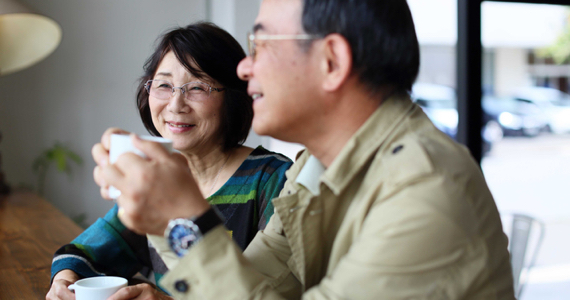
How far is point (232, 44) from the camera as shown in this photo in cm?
161

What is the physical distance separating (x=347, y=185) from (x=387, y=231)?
0.18 metres

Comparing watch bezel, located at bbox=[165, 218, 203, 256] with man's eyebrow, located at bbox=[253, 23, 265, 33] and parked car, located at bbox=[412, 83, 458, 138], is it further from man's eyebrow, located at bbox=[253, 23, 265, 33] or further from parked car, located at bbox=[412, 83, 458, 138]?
parked car, located at bbox=[412, 83, 458, 138]

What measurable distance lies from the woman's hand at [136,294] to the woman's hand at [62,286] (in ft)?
0.73

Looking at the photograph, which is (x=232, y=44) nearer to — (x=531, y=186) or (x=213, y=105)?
(x=213, y=105)

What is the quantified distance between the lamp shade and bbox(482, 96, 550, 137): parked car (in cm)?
357

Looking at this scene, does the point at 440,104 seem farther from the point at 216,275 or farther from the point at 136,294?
the point at 216,275

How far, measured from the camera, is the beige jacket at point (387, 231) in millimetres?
707

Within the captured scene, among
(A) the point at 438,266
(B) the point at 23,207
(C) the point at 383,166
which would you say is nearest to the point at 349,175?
(C) the point at 383,166

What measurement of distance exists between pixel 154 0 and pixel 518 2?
2.39m

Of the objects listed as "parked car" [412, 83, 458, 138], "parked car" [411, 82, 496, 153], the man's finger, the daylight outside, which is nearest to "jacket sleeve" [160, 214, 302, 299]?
the man's finger

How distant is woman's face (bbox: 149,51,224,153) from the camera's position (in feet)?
5.13

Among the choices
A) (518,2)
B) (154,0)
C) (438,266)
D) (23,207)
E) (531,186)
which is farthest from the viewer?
(531,186)

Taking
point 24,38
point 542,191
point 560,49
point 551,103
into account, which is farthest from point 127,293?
point 542,191

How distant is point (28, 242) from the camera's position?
1.94 meters
